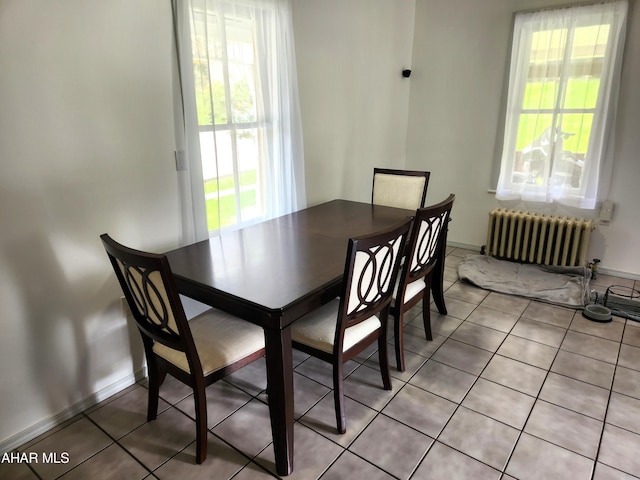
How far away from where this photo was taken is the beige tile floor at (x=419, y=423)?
1.65m

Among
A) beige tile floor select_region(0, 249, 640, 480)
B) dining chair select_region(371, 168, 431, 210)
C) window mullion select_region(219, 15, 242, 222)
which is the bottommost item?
beige tile floor select_region(0, 249, 640, 480)

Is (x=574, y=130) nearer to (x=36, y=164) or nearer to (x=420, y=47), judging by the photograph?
(x=420, y=47)

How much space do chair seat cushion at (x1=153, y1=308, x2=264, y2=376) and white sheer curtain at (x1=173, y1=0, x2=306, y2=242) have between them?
0.64 metres

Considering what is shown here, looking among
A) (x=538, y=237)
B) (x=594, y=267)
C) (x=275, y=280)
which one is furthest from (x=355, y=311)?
(x=594, y=267)

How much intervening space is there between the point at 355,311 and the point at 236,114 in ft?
4.58

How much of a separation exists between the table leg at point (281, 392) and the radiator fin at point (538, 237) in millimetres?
2809

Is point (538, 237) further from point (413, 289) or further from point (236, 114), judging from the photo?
point (236, 114)

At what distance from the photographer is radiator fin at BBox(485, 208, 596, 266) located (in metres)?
3.40

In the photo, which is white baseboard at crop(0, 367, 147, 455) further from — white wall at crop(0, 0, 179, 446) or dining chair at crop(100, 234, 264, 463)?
dining chair at crop(100, 234, 264, 463)

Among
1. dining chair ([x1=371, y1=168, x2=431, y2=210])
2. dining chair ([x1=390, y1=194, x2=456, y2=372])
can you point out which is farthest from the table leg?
dining chair ([x1=371, y1=168, x2=431, y2=210])

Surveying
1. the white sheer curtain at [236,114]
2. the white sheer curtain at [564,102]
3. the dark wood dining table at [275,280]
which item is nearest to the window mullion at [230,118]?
the white sheer curtain at [236,114]

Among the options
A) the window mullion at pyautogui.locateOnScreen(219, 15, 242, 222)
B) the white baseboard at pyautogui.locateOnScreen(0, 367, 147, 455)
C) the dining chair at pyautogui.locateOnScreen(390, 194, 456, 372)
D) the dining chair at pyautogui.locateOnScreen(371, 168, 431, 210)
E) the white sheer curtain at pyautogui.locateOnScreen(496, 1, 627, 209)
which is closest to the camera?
the white baseboard at pyautogui.locateOnScreen(0, 367, 147, 455)

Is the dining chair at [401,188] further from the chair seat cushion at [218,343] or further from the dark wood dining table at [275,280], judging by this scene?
the chair seat cushion at [218,343]

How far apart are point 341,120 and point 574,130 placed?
1845mm
